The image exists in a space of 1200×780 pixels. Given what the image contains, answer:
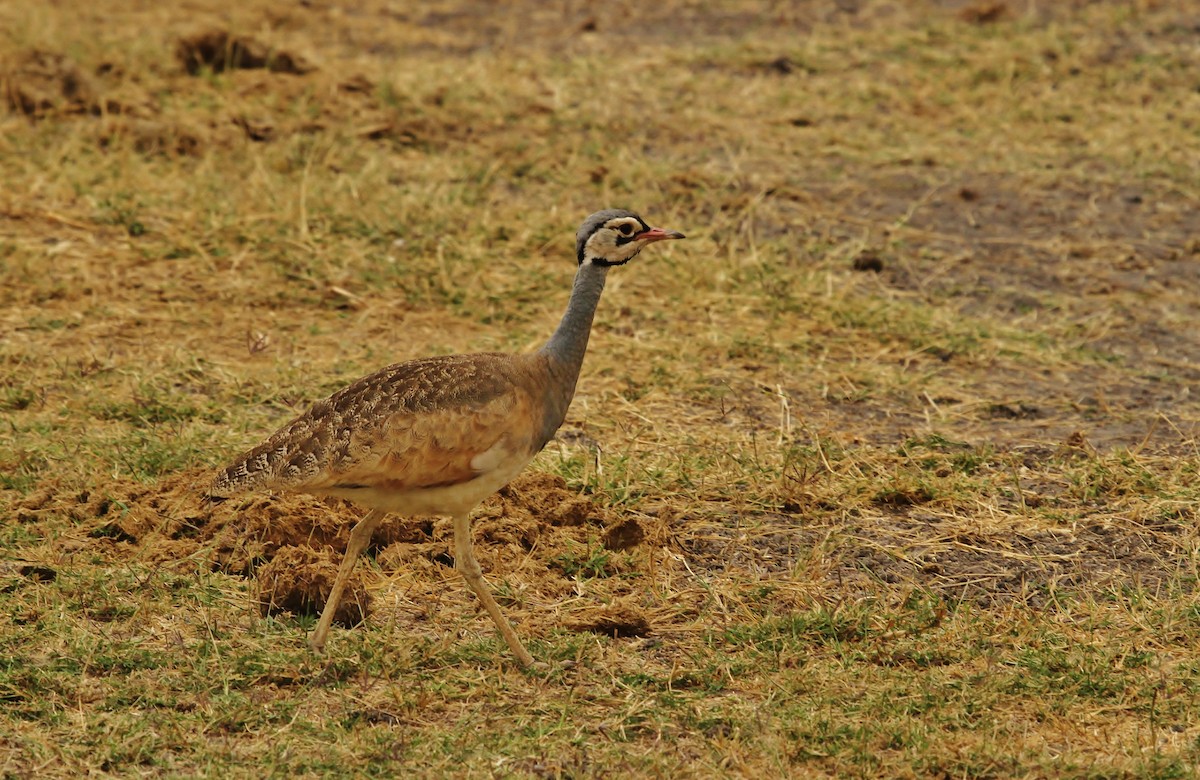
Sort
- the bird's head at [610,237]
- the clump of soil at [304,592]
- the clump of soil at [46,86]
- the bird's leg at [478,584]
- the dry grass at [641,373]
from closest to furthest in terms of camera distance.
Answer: the dry grass at [641,373]
the bird's leg at [478,584]
the clump of soil at [304,592]
the bird's head at [610,237]
the clump of soil at [46,86]

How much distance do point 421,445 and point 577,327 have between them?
0.79 m

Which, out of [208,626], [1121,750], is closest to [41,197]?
[208,626]

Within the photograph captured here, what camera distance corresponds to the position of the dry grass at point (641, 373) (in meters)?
5.18

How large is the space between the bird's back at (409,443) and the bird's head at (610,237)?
59 cm

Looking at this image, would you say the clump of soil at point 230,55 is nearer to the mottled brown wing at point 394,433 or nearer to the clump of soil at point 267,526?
the clump of soil at point 267,526

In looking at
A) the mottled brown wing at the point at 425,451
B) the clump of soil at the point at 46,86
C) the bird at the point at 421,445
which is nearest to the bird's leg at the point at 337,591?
the bird at the point at 421,445

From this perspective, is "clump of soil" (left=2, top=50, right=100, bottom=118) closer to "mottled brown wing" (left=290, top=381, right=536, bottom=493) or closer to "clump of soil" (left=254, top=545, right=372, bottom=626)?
"clump of soil" (left=254, top=545, right=372, bottom=626)

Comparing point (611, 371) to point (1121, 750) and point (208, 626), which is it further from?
point (1121, 750)

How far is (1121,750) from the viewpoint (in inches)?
A: 194

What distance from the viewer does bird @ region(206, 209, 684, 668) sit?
525cm

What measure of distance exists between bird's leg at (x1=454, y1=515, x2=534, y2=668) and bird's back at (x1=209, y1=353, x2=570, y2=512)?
15cm

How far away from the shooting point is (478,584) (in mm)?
5488

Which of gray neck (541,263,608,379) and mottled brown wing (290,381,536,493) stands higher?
gray neck (541,263,608,379)

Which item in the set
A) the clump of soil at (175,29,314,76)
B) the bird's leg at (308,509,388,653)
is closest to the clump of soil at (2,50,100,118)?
the clump of soil at (175,29,314,76)
